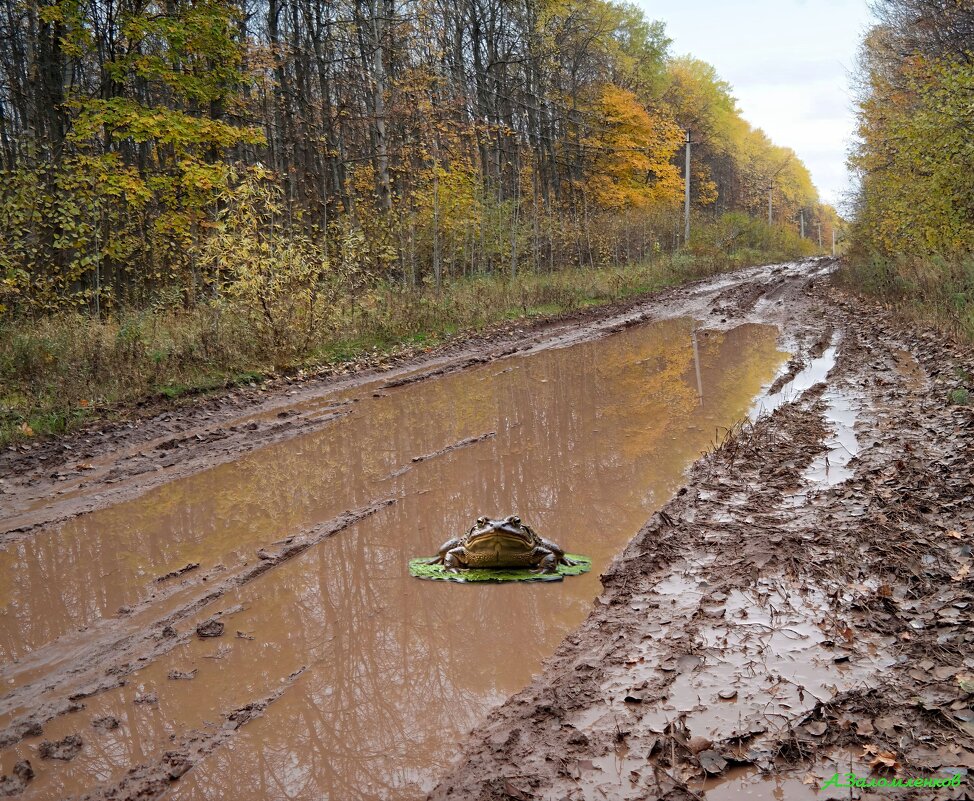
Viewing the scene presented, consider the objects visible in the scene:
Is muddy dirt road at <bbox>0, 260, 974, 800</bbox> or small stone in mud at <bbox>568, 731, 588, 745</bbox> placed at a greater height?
muddy dirt road at <bbox>0, 260, 974, 800</bbox>

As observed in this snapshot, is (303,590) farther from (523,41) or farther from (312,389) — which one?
(523,41)


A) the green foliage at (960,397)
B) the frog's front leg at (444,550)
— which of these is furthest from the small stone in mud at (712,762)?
the green foliage at (960,397)

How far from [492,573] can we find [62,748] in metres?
2.87

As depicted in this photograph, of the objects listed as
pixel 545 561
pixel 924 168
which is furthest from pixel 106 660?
pixel 924 168

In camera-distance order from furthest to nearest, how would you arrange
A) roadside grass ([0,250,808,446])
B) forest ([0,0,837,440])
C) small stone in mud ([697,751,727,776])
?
forest ([0,0,837,440])
roadside grass ([0,250,808,446])
small stone in mud ([697,751,727,776])

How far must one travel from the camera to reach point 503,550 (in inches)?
197

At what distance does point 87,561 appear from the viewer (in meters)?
5.43

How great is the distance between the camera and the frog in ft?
16.3

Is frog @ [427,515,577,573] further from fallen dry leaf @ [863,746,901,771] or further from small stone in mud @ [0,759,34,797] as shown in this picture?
small stone in mud @ [0,759,34,797]

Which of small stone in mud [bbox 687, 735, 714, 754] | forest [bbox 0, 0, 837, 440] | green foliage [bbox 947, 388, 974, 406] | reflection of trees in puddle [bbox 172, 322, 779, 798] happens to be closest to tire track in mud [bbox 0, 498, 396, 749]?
reflection of trees in puddle [bbox 172, 322, 779, 798]

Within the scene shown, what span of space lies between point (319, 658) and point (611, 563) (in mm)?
2394

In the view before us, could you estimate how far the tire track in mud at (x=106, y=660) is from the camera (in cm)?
359

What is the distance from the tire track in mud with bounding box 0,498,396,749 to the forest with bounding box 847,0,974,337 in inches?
502

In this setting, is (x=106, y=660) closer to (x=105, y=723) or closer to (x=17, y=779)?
(x=105, y=723)
